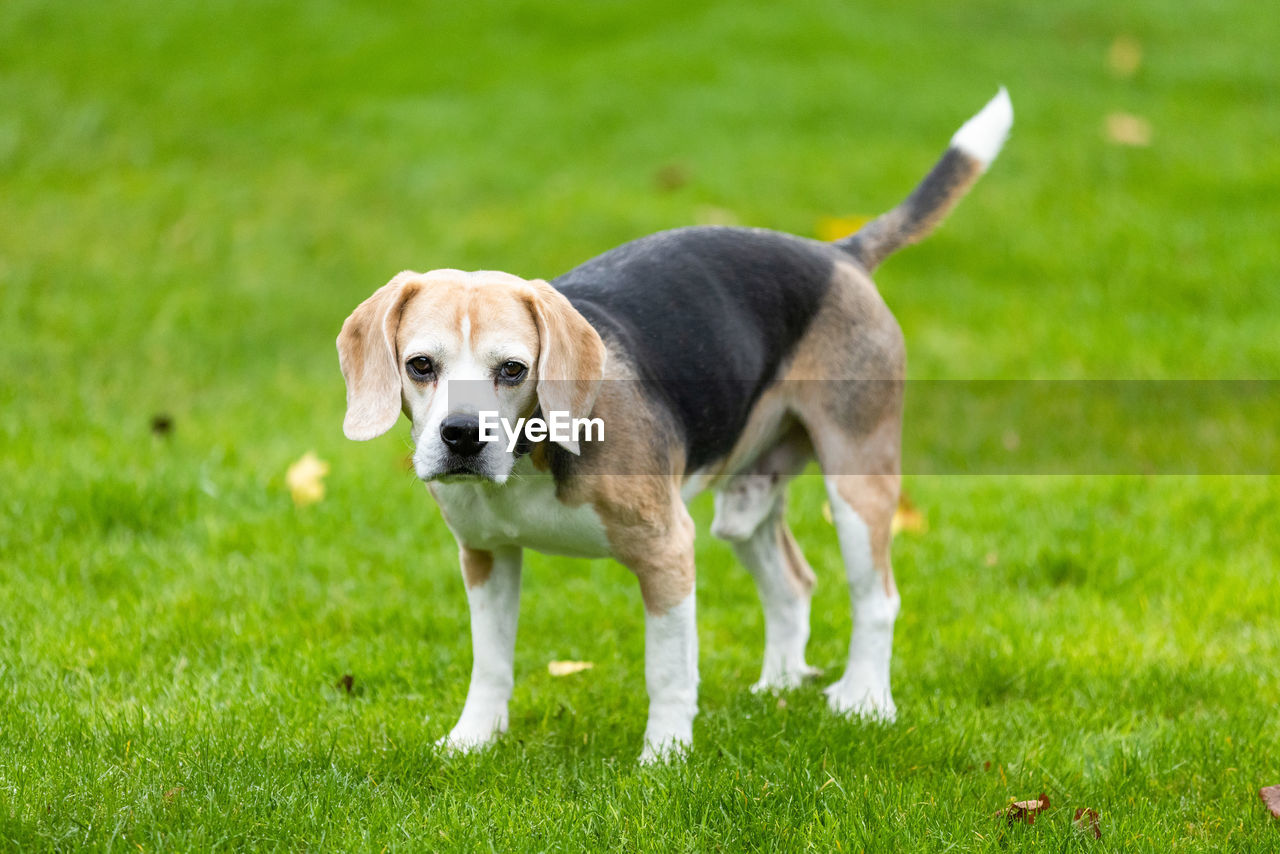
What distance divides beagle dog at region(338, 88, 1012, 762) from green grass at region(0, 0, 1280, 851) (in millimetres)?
310

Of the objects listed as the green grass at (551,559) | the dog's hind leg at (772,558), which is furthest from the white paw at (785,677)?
the green grass at (551,559)

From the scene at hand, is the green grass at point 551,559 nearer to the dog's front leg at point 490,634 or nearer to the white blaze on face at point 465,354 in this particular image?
the dog's front leg at point 490,634

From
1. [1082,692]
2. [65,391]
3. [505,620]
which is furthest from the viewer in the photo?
[65,391]

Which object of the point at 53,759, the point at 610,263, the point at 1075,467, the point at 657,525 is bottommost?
the point at 1075,467

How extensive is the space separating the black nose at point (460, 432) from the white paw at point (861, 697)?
1689mm

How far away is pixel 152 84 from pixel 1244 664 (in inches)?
397

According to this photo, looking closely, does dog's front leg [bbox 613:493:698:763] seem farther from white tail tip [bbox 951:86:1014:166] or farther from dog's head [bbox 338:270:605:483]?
white tail tip [bbox 951:86:1014:166]

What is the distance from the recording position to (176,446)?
676 cm

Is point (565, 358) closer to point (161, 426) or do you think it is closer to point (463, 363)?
point (463, 363)

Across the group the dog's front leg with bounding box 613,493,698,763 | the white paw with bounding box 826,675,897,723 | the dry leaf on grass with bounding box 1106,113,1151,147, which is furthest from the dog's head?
the dry leaf on grass with bounding box 1106,113,1151,147

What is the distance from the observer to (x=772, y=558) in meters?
4.92

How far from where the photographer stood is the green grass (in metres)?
3.71

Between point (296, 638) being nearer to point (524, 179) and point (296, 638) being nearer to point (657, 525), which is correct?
point (657, 525)

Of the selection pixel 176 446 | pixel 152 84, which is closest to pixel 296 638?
pixel 176 446
